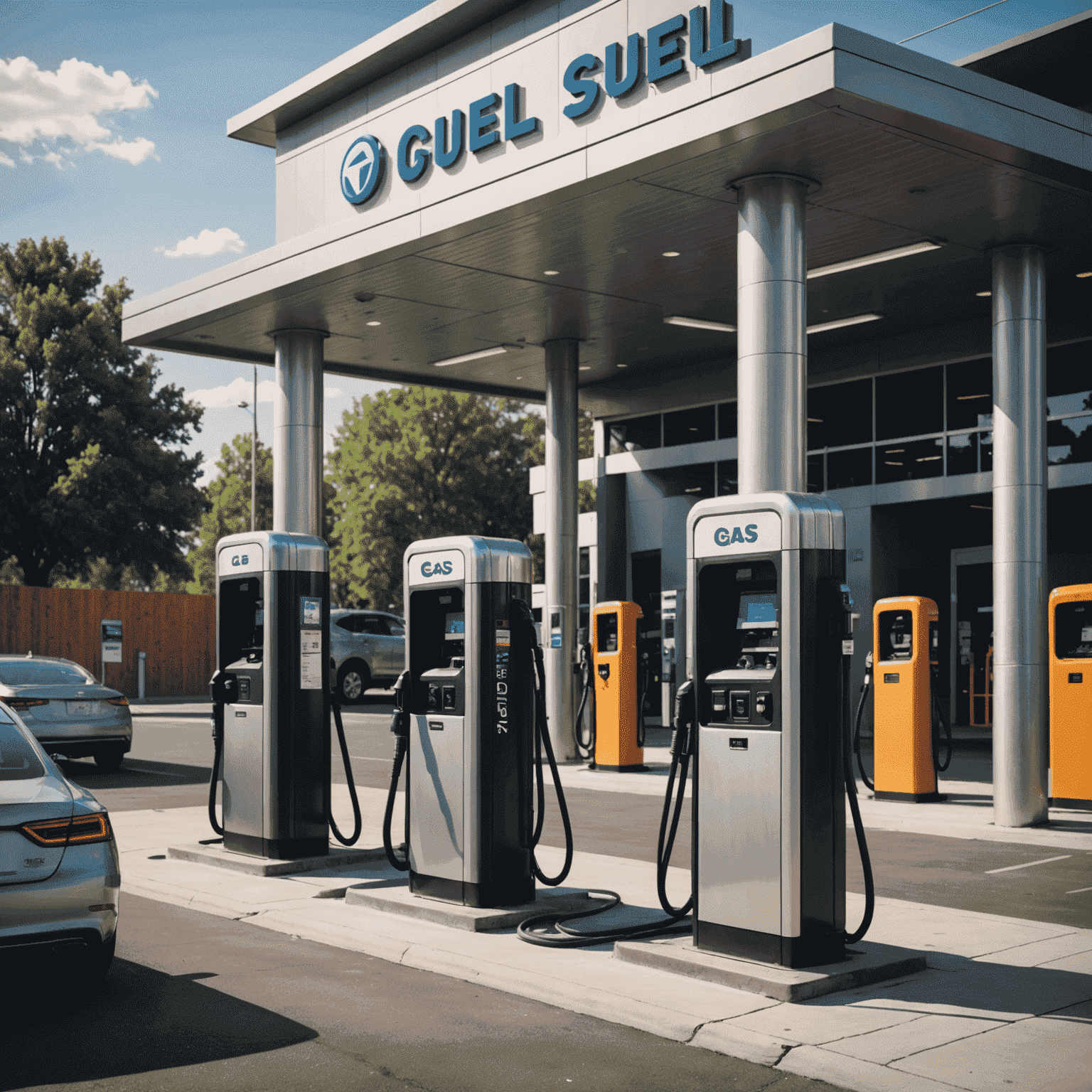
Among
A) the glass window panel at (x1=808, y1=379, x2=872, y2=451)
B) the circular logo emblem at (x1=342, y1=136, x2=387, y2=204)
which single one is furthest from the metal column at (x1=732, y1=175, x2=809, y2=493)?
the glass window panel at (x1=808, y1=379, x2=872, y2=451)

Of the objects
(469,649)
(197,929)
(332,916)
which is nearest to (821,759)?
(469,649)

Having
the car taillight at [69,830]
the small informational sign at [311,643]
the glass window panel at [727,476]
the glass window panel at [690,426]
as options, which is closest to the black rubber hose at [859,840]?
the car taillight at [69,830]

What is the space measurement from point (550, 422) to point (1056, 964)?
1251 cm

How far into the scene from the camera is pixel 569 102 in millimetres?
12539

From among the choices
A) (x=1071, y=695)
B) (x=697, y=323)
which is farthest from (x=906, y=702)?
(x=697, y=323)

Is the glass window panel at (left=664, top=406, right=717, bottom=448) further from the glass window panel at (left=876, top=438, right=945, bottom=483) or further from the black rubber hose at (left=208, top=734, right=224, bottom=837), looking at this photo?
the black rubber hose at (left=208, top=734, right=224, bottom=837)

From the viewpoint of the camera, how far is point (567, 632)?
58.1 ft

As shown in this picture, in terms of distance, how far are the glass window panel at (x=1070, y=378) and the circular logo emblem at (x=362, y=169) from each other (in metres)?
9.57

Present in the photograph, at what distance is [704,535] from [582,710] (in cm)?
1117

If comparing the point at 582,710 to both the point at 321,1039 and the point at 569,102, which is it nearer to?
the point at 569,102

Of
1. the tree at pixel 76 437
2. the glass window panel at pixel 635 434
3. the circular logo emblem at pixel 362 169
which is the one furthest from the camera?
the tree at pixel 76 437

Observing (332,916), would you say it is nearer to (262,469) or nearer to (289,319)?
(289,319)

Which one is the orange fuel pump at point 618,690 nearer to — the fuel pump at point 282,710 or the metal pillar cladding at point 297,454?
the metal pillar cladding at point 297,454

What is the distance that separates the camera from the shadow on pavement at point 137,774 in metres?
15.2
